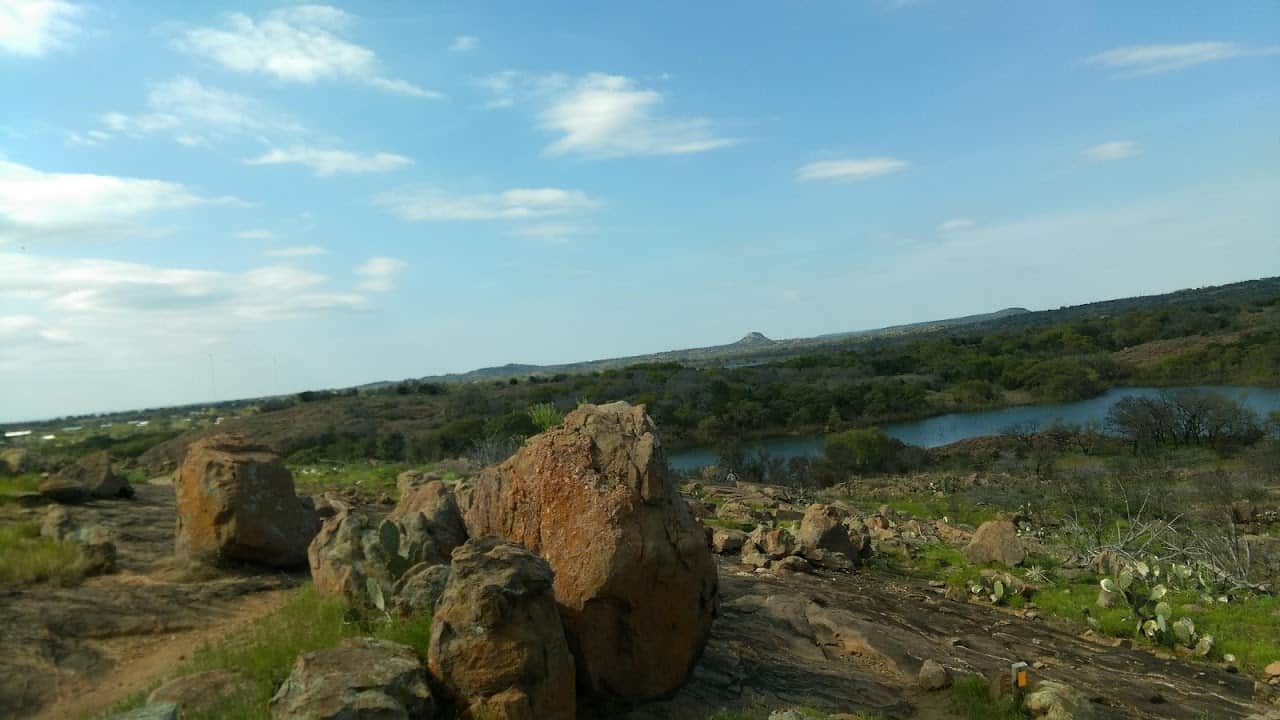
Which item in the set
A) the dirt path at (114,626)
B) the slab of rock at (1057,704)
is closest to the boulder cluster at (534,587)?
the dirt path at (114,626)

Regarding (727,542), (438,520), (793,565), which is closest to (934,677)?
(793,565)

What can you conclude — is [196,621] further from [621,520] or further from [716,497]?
[716,497]

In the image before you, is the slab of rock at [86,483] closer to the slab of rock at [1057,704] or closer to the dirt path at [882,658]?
the dirt path at [882,658]

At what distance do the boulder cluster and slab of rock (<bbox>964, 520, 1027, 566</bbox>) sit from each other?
37.1 feet

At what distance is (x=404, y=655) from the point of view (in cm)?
615

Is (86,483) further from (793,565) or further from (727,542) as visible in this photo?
(793,565)

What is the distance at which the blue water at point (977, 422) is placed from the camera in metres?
46.7

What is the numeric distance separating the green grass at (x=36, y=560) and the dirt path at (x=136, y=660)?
6.32 ft

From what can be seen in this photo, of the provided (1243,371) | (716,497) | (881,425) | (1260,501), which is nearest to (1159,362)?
(1243,371)

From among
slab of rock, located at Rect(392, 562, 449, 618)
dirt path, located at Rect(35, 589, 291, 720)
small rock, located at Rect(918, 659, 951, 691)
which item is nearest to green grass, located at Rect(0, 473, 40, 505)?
dirt path, located at Rect(35, 589, 291, 720)

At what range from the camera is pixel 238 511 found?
35.6 feet

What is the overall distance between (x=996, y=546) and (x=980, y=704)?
31.4 feet

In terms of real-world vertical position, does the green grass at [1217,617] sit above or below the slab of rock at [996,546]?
below

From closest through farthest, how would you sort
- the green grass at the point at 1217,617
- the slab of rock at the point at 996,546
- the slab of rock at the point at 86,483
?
1. the green grass at the point at 1217,617
2. the slab of rock at the point at 86,483
3. the slab of rock at the point at 996,546
